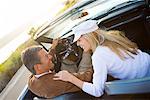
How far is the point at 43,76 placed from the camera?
2.37 metres

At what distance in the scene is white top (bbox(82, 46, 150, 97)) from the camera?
2.16 meters

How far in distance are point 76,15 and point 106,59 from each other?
1450mm

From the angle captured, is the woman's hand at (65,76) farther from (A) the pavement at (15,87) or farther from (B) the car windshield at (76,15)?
(A) the pavement at (15,87)

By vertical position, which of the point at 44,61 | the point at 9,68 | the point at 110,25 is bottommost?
the point at 9,68

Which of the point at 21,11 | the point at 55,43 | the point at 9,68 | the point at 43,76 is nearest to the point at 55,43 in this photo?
the point at 55,43

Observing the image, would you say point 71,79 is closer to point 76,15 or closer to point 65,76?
point 65,76

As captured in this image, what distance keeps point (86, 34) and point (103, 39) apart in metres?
0.14

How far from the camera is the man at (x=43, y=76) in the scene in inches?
90.7

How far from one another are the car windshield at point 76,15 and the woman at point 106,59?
763 mm

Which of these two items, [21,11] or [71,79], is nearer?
[71,79]

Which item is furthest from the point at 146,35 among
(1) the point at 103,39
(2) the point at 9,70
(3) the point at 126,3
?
(2) the point at 9,70

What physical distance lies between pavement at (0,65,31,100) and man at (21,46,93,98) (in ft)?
3.27

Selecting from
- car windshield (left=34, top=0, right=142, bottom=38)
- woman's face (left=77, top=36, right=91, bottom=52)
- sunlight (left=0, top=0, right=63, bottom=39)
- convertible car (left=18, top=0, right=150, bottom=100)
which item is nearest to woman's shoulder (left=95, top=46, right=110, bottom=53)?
woman's face (left=77, top=36, right=91, bottom=52)

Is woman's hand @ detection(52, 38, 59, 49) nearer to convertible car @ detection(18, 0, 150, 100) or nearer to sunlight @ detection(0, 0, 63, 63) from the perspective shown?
convertible car @ detection(18, 0, 150, 100)
